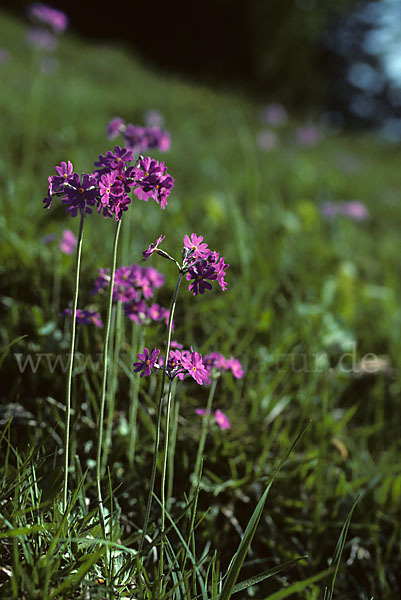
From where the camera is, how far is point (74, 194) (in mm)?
956

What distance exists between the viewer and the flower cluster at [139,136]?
1.49 meters

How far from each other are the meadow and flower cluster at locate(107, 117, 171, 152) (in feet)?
0.93

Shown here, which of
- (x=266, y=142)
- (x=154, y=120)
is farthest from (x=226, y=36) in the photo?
(x=154, y=120)

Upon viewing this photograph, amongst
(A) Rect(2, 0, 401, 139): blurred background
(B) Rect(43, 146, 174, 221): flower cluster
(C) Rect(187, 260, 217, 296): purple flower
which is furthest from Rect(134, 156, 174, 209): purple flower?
(A) Rect(2, 0, 401, 139): blurred background

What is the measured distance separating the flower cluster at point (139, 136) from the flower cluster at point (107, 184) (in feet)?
1.71

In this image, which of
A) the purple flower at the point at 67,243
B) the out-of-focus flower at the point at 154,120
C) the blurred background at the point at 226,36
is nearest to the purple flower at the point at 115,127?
the out-of-focus flower at the point at 154,120

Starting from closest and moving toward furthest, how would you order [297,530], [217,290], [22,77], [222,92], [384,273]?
[297,530] → [217,290] → [384,273] → [22,77] → [222,92]

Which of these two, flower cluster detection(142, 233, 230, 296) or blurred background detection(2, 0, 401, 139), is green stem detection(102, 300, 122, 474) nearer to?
flower cluster detection(142, 233, 230, 296)

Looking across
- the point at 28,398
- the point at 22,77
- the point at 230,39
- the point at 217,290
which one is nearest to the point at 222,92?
the point at 22,77

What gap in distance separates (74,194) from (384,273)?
9.89ft

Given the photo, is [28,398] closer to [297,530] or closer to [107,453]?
[107,453]

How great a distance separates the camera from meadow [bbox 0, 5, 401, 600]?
1056 mm

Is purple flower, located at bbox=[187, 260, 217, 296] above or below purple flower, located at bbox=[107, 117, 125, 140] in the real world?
below

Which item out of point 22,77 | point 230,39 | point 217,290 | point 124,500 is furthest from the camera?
point 230,39
